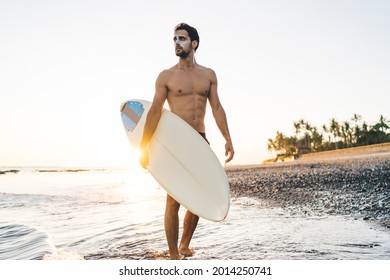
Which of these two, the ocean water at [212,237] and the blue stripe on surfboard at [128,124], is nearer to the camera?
the ocean water at [212,237]

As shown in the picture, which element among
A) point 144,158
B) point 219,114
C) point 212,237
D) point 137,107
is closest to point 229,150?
point 219,114

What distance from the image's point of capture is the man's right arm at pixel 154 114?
2227 millimetres

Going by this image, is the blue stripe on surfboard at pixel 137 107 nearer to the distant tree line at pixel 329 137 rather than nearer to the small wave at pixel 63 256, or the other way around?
the small wave at pixel 63 256

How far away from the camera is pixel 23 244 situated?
280cm

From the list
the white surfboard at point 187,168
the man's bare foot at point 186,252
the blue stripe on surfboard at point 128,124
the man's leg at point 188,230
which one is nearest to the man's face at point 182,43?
the white surfboard at point 187,168

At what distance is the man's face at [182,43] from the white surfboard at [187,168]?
1.18 feet

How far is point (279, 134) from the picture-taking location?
155 feet

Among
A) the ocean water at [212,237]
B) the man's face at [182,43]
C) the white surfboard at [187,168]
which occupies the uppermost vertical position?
the man's face at [182,43]

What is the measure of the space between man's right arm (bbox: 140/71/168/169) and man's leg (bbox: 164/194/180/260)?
0.96 feet

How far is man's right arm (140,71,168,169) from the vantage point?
2.23 meters

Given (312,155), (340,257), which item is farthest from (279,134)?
(340,257)

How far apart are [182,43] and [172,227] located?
1.07m
